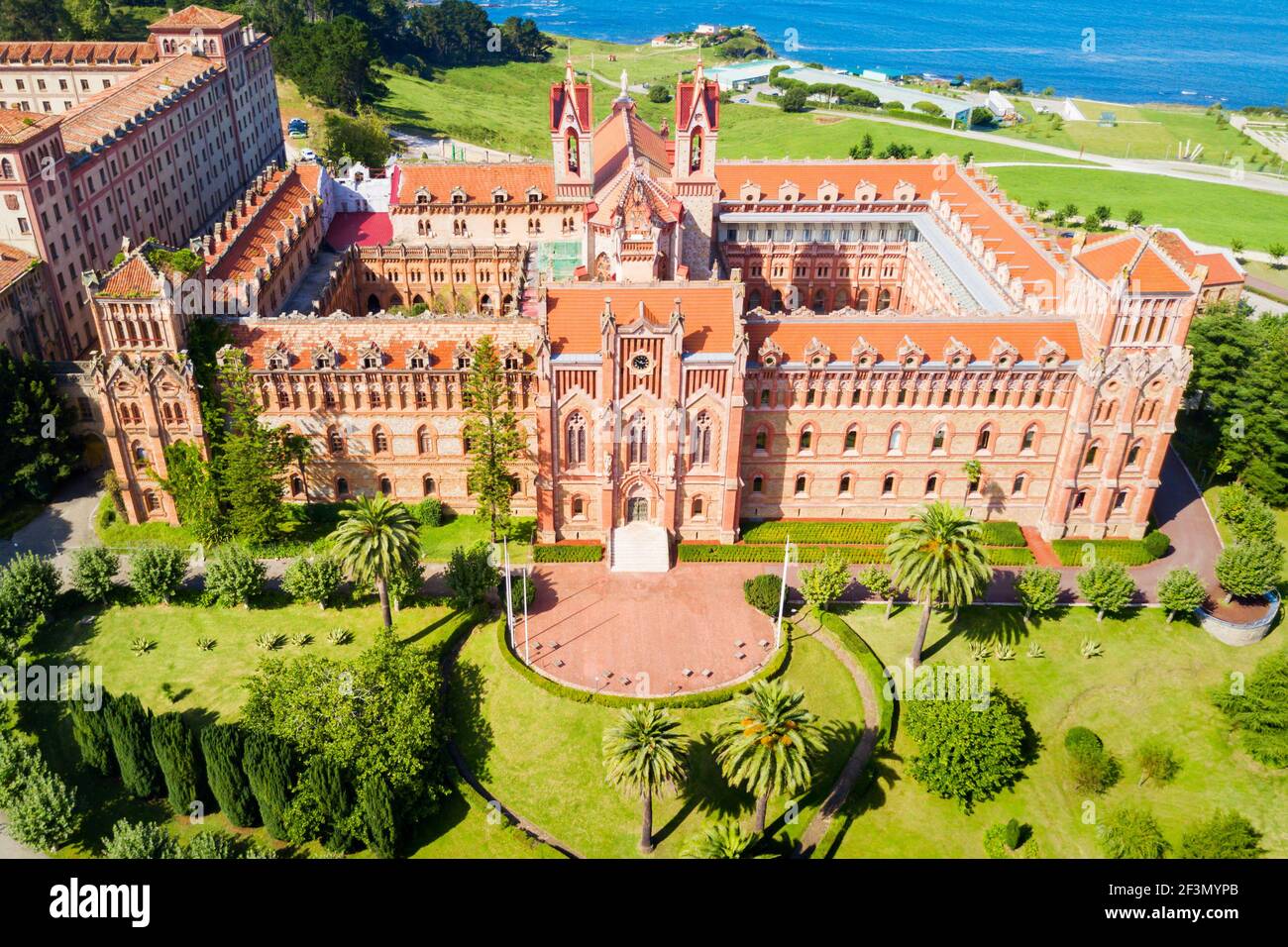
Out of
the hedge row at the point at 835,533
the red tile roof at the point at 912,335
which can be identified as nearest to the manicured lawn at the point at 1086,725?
the hedge row at the point at 835,533

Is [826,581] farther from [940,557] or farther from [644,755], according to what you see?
[644,755]

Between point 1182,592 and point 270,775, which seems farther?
point 1182,592

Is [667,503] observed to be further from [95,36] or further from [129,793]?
[95,36]

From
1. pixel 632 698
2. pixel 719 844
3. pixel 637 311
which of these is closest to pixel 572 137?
pixel 637 311

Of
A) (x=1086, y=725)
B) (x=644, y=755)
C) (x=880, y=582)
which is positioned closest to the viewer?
(x=644, y=755)

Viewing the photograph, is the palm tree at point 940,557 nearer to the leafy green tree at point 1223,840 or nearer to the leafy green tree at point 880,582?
the leafy green tree at point 880,582

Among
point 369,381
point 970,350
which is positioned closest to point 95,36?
point 369,381

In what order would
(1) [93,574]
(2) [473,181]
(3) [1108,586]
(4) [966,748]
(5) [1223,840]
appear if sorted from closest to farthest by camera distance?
(5) [1223,840] < (4) [966,748] < (3) [1108,586] < (1) [93,574] < (2) [473,181]

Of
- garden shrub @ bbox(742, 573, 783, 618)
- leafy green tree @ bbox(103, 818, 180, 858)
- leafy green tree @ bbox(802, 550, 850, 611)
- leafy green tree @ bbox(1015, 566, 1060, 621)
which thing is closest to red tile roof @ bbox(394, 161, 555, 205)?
garden shrub @ bbox(742, 573, 783, 618)
